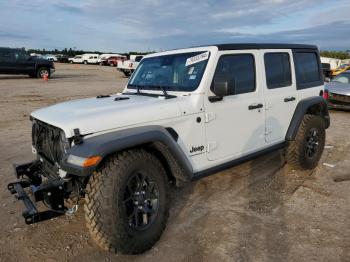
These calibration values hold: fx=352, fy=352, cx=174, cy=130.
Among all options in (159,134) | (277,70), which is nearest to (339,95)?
(277,70)

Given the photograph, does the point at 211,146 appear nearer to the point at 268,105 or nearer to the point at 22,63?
the point at 268,105

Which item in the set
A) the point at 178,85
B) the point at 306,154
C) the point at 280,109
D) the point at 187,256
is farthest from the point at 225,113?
the point at 306,154

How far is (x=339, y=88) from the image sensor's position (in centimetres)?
1118

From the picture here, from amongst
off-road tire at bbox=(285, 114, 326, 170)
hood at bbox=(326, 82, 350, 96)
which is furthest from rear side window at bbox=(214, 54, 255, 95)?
hood at bbox=(326, 82, 350, 96)

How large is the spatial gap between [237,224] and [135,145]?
1547 mm

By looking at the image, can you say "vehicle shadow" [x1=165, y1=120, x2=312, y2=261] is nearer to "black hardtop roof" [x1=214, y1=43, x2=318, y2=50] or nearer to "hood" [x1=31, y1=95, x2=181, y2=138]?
"black hardtop roof" [x1=214, y1=43, x2=318, y2=50]

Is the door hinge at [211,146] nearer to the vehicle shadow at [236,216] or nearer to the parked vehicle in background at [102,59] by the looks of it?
the vehicle shadow at [236,216]

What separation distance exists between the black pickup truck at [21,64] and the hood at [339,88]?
1743 centimetres

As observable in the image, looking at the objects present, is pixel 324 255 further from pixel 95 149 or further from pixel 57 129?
pixel 57 129

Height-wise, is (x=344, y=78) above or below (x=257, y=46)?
below

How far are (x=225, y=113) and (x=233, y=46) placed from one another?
84 cm

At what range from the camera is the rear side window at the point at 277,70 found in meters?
4.71

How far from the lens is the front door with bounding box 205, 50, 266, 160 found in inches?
155

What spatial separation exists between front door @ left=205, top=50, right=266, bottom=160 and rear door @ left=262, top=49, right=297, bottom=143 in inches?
6.3
